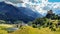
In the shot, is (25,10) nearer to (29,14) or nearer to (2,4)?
(29,14)

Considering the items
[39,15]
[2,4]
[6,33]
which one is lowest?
[6,33]

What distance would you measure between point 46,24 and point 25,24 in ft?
2.76

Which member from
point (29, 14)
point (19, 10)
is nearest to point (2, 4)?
point (19, 10)

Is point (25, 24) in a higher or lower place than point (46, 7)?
lower

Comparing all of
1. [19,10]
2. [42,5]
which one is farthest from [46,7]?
[19,10]

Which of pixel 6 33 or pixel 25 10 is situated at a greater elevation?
pixel 25 10

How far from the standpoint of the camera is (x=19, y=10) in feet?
24.4

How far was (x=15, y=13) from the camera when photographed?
294 inches

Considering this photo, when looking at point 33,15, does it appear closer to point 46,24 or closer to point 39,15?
point 39,15

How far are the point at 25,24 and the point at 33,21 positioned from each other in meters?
0.37

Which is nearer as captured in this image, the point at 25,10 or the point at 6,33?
the point at 6,33

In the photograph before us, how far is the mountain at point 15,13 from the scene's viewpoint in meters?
7.35

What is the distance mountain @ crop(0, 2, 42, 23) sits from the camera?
7.35 meters

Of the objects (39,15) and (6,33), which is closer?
(6,33)
